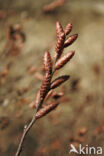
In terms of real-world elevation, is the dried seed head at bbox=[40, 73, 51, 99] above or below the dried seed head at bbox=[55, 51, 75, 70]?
below

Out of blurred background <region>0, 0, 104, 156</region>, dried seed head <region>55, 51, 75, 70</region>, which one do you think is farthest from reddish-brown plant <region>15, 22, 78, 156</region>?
blurred background <region>0, 0, 104, 156</region>

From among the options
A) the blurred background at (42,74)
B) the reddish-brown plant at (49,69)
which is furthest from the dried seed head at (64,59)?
the blurred background at (42,74)

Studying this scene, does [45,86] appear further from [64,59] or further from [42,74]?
[42,74]

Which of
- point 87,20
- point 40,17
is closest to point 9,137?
point 40,17

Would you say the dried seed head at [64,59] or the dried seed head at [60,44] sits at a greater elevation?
the dried seed head at [60,44]

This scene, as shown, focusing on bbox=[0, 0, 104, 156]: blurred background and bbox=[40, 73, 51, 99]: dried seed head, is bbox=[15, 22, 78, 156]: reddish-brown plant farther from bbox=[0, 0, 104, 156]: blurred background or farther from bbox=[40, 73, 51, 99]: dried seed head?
bbox=[0, 0, 104, 156]: blurred background

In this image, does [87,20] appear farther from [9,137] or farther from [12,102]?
[9,137]

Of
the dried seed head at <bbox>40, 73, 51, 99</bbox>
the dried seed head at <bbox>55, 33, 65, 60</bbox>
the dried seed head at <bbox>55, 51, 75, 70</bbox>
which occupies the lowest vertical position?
the dried seed head at <bbox>40, 73, 51, 99</bbox>

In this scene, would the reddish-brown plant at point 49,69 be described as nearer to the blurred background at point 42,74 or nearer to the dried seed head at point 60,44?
the dried seed head at point 60,44
